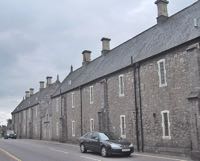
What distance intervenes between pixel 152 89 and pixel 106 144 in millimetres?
5821

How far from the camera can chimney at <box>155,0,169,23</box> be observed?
28859 mm

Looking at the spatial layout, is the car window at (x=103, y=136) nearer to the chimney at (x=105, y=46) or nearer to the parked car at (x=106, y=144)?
the parked car at (x=106, y=144)

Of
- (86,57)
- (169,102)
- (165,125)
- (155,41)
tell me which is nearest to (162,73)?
(169,102)

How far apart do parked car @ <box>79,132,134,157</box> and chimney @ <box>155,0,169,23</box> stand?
39.4 ft

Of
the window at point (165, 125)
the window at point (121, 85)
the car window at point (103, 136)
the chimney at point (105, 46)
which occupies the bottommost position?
the car window at point (103, 136)

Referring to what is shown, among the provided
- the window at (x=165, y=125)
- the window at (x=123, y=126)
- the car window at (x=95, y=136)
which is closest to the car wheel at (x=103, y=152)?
the car window at (x=95, y=136)

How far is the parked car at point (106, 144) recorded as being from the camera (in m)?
20.0

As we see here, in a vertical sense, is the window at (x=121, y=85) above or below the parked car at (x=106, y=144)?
above

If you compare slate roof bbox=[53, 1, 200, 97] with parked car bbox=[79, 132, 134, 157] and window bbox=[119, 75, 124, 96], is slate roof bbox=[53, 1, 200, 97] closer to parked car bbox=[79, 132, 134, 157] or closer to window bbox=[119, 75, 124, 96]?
window bbox=[119, 75, 124, 96]

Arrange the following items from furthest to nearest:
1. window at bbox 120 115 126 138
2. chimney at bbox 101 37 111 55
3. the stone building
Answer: the stone building
chimney at bbox 101 37 111 55
window at bbox 120 115 126 138

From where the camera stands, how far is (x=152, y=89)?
24.1 meters

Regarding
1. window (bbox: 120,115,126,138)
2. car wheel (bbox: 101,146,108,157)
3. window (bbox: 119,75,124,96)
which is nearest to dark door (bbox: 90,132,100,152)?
car wheel (bbox: 101,146,108,157)

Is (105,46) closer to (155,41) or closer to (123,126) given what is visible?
(155,41)

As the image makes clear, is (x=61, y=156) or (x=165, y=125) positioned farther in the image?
(x=165, y=125)
